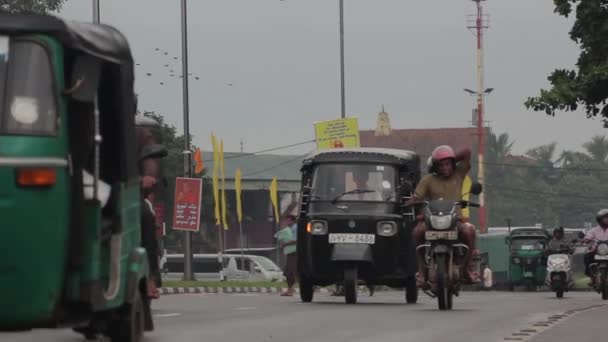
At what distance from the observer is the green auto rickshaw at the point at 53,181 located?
8.71 m

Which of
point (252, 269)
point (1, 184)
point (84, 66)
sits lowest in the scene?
point (252, 269)

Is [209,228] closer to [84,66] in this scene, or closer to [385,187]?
[385,187]

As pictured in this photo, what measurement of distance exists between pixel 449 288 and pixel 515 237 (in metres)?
34.7

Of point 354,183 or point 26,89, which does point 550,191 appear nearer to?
point 354,183

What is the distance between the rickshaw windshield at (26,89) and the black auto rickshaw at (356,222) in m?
13.7

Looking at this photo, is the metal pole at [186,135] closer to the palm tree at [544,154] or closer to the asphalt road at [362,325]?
the asphalt road at [362,325]

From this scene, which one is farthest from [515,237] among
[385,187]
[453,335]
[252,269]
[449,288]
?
[453,335]

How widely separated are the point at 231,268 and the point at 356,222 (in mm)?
48981

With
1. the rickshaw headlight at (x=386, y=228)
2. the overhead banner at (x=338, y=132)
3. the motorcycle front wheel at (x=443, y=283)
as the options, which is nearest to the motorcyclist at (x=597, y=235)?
the rickshaw headlight at (x=386, y=228)

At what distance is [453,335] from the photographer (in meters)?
14.2

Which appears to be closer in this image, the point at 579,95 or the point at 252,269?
the point at 579,95

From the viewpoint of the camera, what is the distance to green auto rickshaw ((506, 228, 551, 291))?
173 ft

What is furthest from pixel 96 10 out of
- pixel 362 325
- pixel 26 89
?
pixel 26 89

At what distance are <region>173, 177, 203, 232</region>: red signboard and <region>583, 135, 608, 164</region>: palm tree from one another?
119 m
